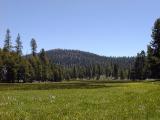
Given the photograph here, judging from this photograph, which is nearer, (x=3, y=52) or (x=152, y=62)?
(x=152, y=62)

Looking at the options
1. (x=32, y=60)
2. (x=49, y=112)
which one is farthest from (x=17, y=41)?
(x=49, y=112)

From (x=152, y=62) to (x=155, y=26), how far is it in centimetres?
893

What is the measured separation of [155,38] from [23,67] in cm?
5718

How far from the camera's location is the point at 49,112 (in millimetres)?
19359

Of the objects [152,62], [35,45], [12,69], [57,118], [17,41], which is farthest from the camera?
[35,45]

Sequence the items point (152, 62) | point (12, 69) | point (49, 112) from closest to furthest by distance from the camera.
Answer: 1. point (49, 112)
2. point (152, 62)
3. point (12, 69)

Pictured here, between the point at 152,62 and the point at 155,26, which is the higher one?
the point at 155,26

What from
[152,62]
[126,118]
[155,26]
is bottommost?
[126,118]

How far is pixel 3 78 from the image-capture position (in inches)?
5468

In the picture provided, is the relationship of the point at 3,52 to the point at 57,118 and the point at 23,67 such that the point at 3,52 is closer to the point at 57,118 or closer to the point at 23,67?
the point at 23,67

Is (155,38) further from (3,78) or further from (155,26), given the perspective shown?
(3,78)

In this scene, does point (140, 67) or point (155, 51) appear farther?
point (140, 67)

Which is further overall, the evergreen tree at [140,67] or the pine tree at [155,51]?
the evergreen tree at [140,67]

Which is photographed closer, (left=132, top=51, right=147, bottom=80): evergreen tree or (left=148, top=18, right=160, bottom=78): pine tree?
(left=148, top=18, right=160, bottom=78): pine tree
